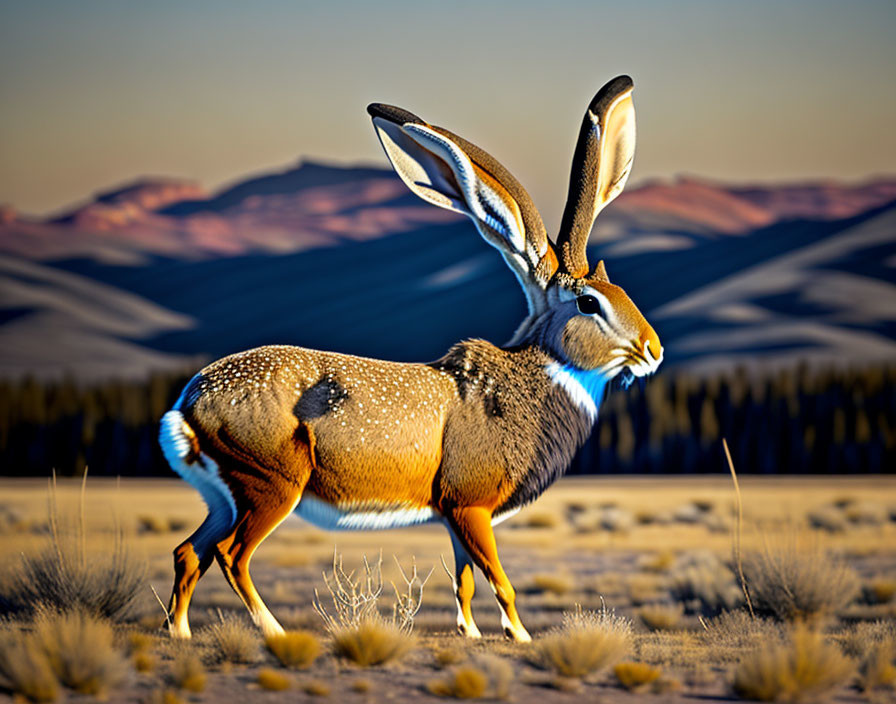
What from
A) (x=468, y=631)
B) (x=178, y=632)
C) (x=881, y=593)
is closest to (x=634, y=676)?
(x=468, y=631)

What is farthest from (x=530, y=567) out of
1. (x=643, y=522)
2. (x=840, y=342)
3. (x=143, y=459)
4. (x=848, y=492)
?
(x=840, y=342)

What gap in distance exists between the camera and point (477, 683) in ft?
28.0

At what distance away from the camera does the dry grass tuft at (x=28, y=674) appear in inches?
328

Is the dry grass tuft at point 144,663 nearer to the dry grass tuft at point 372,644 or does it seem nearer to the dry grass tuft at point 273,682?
the dry grass tuft at point 273,682

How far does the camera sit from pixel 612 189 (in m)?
11.7

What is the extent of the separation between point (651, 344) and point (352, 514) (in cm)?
292

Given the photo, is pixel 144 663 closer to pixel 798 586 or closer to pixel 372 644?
pixel 372 644

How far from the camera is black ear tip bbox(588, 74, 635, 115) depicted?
11180 millimetres

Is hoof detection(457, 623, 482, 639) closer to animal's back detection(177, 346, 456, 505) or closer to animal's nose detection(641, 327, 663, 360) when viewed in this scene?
animal's back detection(177, 346, 456, 505)

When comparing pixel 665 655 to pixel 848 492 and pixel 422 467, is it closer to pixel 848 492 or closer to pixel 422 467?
pixel 422 467

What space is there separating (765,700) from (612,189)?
5083 mm

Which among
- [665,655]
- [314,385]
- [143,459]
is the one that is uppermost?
[314,385]

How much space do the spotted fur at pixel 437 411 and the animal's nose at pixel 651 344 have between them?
15 millimetres

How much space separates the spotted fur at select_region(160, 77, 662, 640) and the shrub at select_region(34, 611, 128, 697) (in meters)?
1.20
